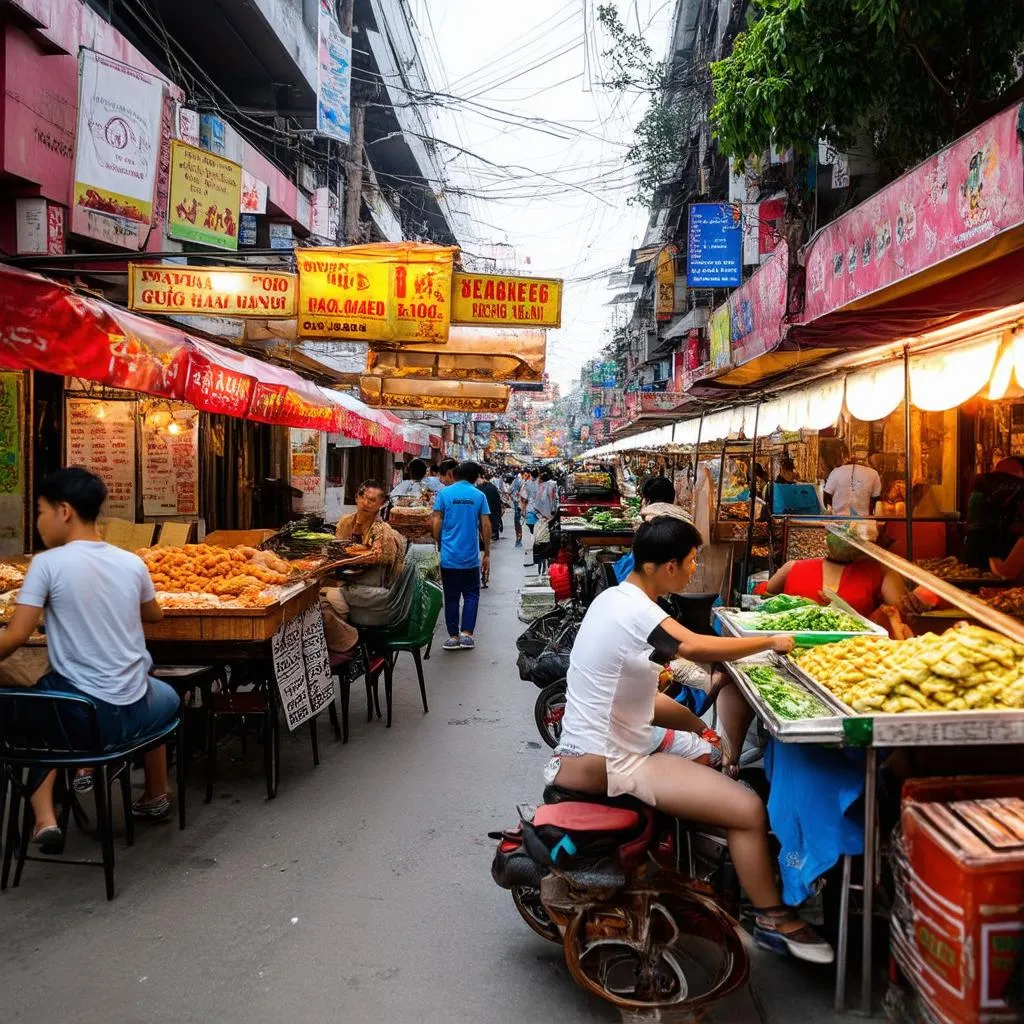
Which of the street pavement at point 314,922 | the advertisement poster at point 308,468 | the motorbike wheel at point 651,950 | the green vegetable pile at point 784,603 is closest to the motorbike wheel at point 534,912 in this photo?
the street pavement at point 314,922

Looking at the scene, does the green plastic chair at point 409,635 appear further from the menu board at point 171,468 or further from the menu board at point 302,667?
the menu board at point 171,468

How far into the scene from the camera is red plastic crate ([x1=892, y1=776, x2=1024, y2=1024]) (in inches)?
97.1

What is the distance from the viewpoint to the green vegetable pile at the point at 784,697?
129 inches

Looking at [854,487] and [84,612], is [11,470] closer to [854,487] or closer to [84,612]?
[84,612]

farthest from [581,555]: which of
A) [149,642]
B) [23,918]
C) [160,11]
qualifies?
[160,11]

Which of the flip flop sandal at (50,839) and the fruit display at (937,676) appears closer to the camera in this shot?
the fruit display at (937,676)

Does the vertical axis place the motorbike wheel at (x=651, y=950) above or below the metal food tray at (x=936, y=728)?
below

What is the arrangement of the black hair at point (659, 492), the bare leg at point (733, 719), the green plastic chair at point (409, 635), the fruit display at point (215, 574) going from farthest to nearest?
the black hair at point (659, 492)
the green plastic chair at point (409, 635)
the fruit display at point (215, 574)
the bare leg at point (733, 719)

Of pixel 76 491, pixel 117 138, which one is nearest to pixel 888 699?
pixel 76 491

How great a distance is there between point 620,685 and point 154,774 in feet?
10.1

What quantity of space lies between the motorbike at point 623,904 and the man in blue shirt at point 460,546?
648cm

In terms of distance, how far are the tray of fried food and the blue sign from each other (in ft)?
41.2

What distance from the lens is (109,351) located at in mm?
5527

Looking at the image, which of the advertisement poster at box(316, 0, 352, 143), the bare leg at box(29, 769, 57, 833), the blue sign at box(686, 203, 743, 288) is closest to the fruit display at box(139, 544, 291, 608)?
the bare leg at box(29, 769, 57, 833)
